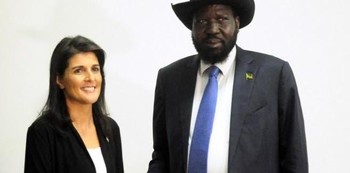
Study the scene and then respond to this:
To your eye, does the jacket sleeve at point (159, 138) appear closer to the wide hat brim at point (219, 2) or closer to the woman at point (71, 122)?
the woman at point (71, 122)

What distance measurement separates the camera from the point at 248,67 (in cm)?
185

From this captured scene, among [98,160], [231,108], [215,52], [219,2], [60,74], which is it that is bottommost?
[98,160]

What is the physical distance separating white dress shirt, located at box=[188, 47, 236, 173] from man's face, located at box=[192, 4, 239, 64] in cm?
8

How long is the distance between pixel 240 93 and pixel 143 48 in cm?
96

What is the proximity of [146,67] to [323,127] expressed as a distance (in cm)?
118

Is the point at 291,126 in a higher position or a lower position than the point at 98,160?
higher

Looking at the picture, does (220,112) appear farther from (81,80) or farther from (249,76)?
(81,80)

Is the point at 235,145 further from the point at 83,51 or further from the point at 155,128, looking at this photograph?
the point at 83,51

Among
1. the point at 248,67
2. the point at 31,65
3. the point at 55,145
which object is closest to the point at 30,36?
the point at 31,65

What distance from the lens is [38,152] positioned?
1771 mm

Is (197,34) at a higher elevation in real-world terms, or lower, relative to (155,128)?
higher

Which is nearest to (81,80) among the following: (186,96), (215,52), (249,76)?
(186,96)

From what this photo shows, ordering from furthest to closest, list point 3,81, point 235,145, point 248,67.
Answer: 1. point 3,81
2. point 248,67
3. point 235,145

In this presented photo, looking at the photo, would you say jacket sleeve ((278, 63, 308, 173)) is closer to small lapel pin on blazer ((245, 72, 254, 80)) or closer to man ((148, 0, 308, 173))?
man ((148, 0, 308, 173))
